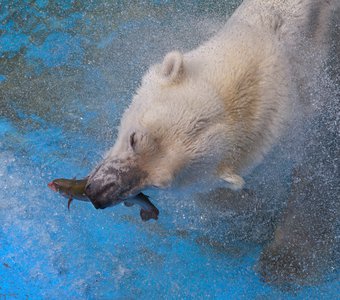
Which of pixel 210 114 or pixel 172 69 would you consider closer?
pixel 210 114

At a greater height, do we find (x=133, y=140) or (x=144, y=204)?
(x=133, y=140)

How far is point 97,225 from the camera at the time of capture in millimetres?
3742

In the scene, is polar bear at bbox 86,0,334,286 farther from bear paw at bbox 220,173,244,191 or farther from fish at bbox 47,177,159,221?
fish at bbox 47,177,159,221

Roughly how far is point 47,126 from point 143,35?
1.28 meters

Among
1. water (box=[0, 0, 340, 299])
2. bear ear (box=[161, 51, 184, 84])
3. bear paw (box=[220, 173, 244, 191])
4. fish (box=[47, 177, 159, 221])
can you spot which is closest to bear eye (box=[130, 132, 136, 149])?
fish (box=[47, 177, 159, 221])

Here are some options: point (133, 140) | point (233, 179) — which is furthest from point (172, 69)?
point (233, 179)

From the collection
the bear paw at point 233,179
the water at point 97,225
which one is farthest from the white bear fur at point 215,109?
the water at point 97,225

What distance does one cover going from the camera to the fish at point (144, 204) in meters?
2.58

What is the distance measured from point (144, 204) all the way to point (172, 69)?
2.42 feet

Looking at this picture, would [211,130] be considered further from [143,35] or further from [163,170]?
[143,35]

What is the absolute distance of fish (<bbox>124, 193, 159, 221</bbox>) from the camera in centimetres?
258

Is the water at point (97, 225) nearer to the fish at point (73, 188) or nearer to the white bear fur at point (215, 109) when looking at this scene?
the white bear fur at point (215, 109)

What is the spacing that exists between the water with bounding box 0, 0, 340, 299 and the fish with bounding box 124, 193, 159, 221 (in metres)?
0.69

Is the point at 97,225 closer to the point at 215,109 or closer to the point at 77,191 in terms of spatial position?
the point at 77,191
